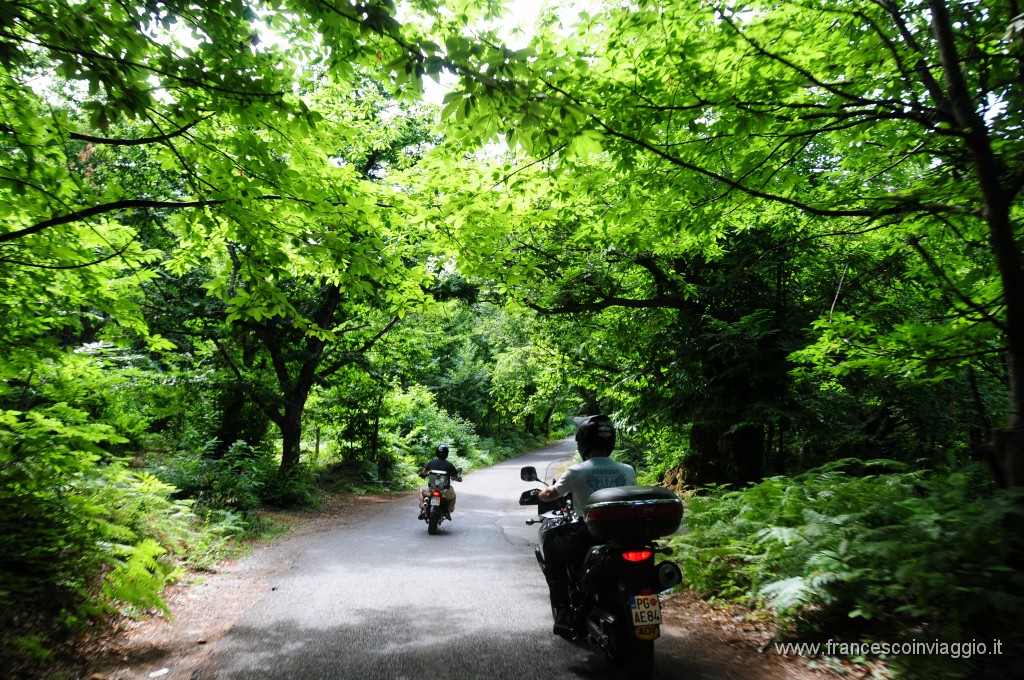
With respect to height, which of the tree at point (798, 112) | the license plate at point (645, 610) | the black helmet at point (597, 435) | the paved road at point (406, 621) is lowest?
the paved road at point (406, 621)

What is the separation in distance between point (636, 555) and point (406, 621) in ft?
9.25

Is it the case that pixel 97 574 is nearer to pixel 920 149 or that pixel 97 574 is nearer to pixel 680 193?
pixel 680 193

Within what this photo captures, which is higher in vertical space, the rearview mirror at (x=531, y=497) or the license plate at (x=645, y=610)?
the rearview mirror at (x=531, y=497)

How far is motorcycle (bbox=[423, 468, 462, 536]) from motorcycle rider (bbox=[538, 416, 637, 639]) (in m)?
6.59

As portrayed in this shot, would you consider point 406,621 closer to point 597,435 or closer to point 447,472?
point 597,435

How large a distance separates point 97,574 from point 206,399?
759 centimetres

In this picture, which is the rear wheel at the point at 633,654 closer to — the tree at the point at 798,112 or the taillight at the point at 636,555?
the taillight at the point at 636,555

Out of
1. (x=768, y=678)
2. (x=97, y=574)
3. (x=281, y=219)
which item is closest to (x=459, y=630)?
(x=768, y=678)

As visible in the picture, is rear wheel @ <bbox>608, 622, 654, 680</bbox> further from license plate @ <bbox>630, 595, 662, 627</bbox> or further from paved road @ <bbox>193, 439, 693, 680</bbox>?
paved road @ <bbox>193, 439, 693, 680</bbox>

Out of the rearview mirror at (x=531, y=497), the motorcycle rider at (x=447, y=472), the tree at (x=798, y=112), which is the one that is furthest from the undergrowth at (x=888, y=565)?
the motorcycle rider at (x=447, y=472)

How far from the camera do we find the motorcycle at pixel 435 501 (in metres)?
11.1

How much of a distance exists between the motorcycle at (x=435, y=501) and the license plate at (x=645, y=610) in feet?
25.8

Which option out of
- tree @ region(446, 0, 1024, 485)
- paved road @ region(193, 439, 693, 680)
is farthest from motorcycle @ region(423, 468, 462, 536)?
tree @ region(446, 0, 1024, 485)

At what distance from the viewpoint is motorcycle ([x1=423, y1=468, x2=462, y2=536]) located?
11062 millimetres
